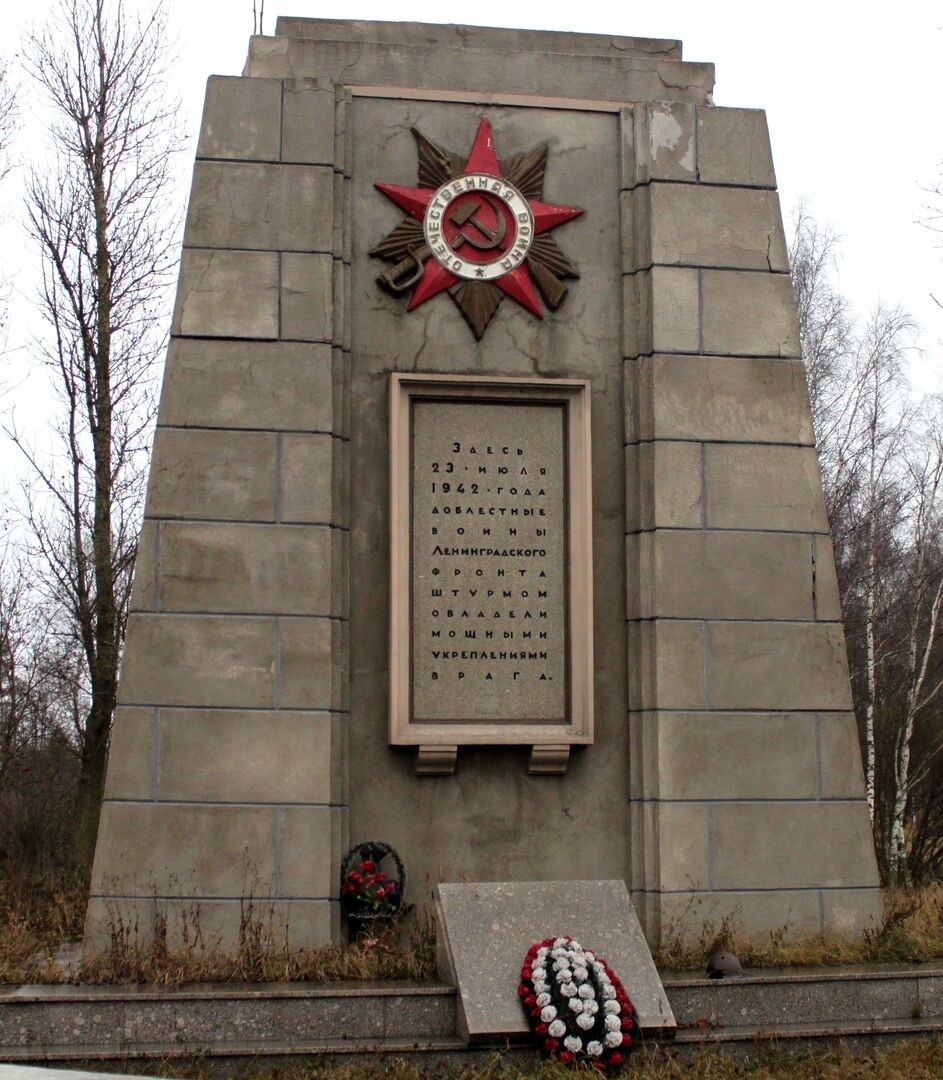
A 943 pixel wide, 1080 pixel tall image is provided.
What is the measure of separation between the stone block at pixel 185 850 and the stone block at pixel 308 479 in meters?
1.96

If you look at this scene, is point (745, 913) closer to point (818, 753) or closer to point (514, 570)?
point (818, 753)

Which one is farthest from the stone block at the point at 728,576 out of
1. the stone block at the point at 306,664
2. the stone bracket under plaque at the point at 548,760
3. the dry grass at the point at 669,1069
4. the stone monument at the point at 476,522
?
the dry grass at the point at 669,1069

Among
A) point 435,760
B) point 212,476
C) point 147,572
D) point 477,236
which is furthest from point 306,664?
point 477,236

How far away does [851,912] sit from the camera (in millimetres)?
10312

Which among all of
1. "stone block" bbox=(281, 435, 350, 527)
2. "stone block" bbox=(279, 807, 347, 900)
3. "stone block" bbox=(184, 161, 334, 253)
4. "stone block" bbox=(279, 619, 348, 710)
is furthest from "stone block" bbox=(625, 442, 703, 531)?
"stone block" bbox=(279, 807, 347, 900)

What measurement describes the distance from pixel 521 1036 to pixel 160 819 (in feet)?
9.44

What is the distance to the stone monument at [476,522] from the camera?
995 cm

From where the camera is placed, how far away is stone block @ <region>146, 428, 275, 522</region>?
1011cm

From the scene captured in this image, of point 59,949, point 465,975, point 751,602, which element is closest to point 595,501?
point 751,602

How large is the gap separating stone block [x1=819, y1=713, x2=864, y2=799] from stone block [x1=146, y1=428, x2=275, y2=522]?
4.03m

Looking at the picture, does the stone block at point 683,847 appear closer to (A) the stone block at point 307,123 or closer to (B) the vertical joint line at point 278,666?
(B) the vertical joint line at point 278,666

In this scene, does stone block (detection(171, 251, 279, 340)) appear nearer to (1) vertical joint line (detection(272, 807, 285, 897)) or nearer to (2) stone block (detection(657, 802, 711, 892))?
(1) vertical joint line (detection(272, 807, 285, 897))

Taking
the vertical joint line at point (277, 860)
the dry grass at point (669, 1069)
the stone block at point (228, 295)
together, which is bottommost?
the dry grass at point (669, 1069)

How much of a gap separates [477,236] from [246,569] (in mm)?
2862
